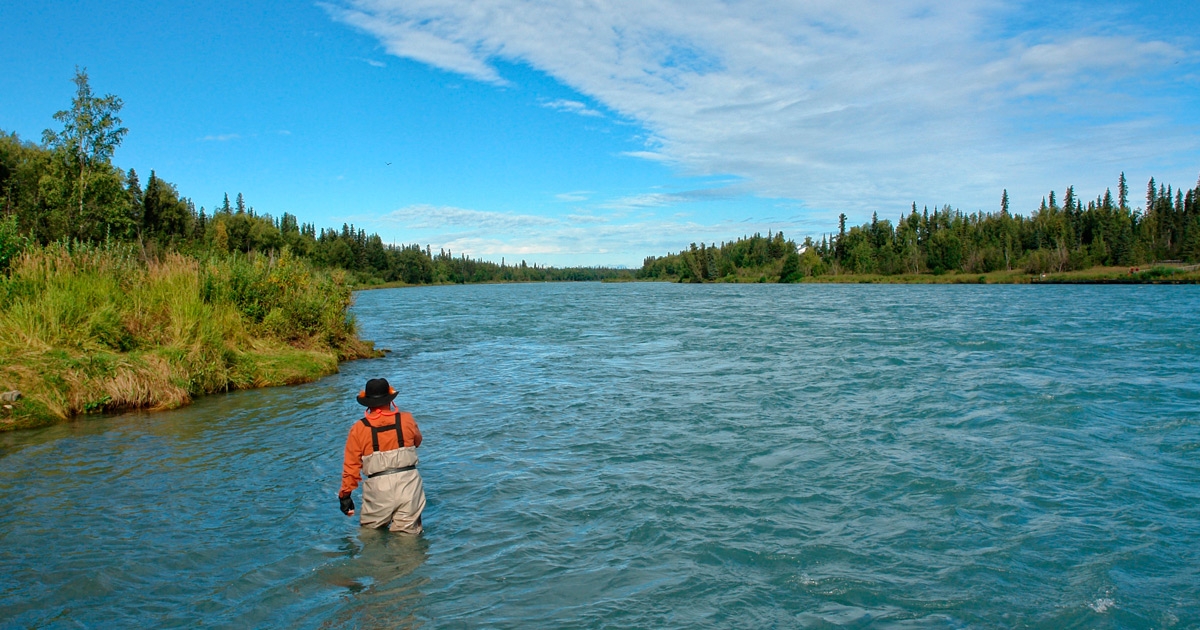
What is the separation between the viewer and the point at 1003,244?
142 meters

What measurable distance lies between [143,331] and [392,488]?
1260cm

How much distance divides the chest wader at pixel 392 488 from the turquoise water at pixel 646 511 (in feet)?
0.85

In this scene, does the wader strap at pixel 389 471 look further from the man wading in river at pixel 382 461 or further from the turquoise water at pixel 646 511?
the turquoise water at pixel 646 511

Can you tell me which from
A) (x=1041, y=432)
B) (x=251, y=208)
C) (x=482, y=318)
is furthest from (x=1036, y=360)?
(x=251, y=208)

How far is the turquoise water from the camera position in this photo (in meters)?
6.17

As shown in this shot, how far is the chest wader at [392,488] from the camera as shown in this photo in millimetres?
6988

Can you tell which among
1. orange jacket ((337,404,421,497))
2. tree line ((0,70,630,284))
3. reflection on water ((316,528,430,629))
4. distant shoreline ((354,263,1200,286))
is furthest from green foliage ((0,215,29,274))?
distant shoreline ((354,263,1200,286))

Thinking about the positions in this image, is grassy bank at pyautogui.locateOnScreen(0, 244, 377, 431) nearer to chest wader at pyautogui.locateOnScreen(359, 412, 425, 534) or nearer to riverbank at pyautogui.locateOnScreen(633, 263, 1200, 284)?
chest wader at pyautogui.locateOnScreen(359, 412, 425, 534)

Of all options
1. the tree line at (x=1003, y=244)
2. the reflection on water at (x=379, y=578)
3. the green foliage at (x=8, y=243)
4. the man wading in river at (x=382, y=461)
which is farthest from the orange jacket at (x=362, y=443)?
the tree line at (x=1003, y=244)

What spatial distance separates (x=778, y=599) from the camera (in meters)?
6.37

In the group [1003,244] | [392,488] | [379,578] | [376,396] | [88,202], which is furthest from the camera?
[1003,244]

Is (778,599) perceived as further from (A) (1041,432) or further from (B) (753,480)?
(A) (1041,432)

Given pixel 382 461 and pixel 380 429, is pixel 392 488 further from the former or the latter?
pixel 380 429

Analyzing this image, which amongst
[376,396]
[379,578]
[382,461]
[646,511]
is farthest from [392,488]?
[646,511]
